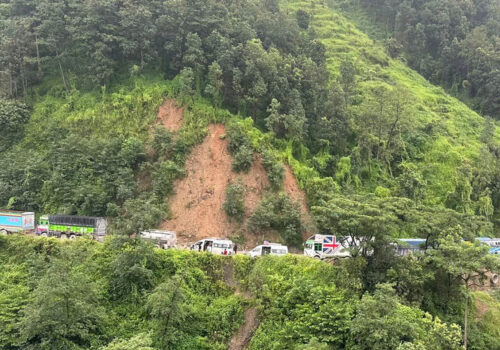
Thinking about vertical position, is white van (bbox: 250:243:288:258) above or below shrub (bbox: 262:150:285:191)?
below

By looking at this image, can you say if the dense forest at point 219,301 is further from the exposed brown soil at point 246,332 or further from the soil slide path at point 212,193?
the soil slide path at point 212,193

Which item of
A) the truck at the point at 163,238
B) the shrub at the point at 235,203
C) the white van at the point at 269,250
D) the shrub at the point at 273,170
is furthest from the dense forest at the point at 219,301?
the shrub at the point at 273,170

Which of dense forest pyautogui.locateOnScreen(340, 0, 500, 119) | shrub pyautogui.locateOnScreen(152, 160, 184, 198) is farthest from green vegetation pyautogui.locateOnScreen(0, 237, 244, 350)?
dense forest pyautogui.locateOnScreen(340, 0, 500, 119)

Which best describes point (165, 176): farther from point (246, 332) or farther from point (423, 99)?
point (423, 99)

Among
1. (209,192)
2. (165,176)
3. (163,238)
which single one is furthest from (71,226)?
(209,192)

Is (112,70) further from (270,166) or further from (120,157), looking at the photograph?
(270,166)

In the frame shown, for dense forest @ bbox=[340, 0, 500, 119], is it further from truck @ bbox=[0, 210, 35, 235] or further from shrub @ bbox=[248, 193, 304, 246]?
truck @ bbox=[0, 210, 35, 235]
